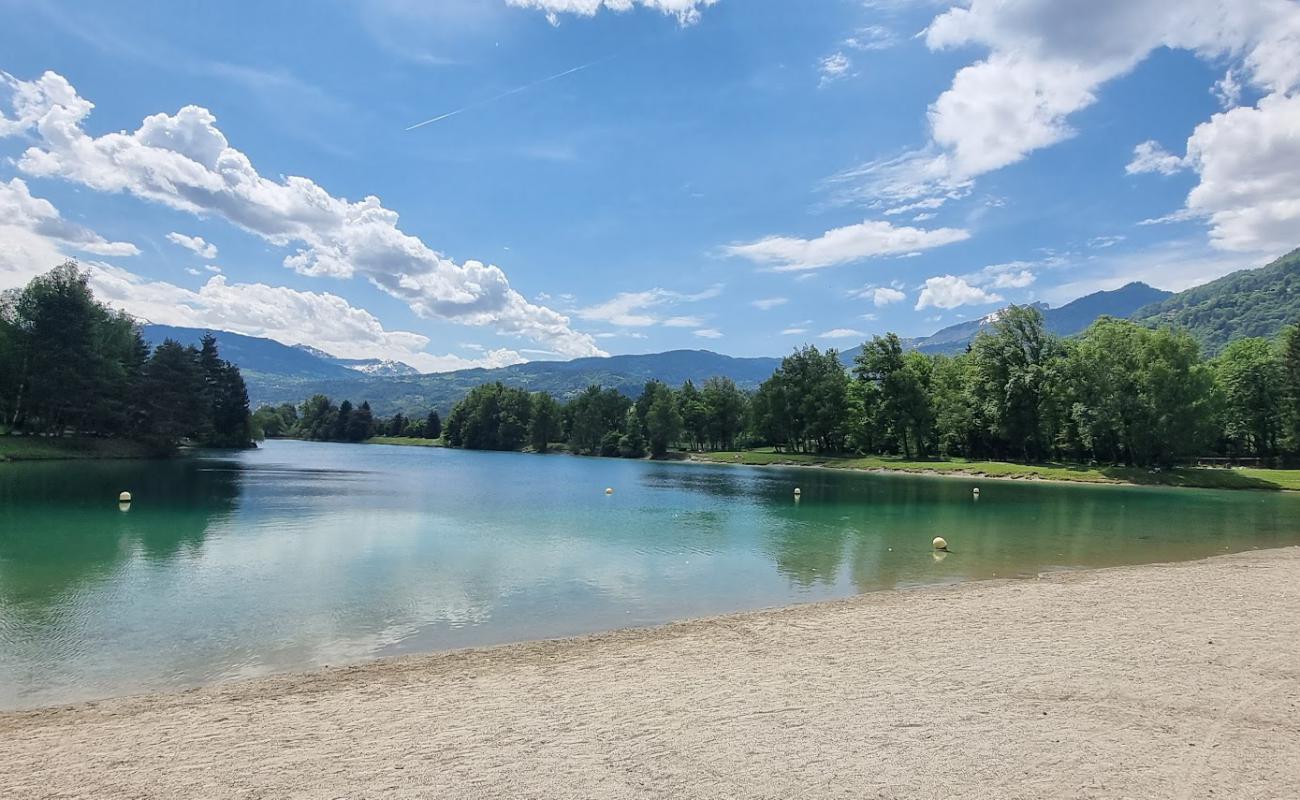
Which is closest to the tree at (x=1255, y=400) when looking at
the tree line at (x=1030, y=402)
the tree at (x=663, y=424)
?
the tree line at (x=1030, y=402)

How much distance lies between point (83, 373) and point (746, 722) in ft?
287

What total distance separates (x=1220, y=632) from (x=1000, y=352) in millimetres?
83897

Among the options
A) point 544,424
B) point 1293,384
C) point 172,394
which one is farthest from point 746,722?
point 544,424

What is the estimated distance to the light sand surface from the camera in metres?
6.89

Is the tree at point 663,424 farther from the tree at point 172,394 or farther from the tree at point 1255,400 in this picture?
the tree at point 1255,400

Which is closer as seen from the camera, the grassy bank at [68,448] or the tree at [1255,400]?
the grassy bank at [68,448]

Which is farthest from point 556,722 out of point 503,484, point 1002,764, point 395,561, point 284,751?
point 503,484

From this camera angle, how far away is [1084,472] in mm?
73375

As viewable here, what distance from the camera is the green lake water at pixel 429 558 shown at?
14031mm

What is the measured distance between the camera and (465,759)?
7461 millimetres

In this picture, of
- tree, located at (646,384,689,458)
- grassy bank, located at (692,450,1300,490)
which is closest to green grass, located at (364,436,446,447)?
tree, located at (646,384,689,458)

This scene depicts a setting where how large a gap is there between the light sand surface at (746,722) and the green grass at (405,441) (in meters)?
176

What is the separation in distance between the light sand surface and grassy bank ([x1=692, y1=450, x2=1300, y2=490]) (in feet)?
213

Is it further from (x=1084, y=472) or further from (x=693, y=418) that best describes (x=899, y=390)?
(x=693, y=418)
